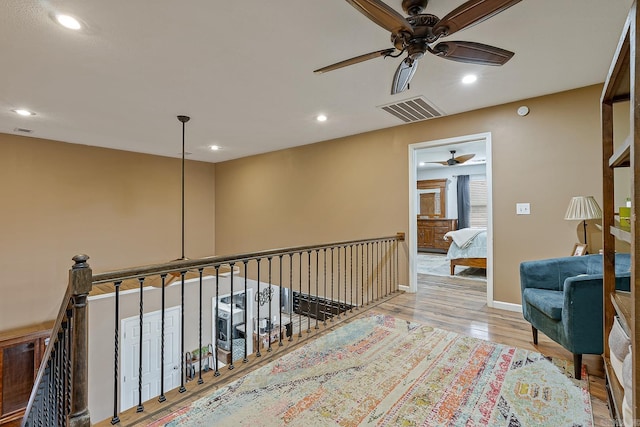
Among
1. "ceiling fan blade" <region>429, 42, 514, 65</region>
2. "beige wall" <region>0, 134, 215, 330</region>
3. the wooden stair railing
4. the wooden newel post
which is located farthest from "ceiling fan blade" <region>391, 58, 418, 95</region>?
"beige wall" <region>0, 134, 215, 330</region>

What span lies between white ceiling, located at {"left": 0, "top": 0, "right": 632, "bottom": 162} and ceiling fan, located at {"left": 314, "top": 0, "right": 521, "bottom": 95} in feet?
1.00

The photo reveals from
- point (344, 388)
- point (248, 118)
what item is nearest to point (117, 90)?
point (248, 118)

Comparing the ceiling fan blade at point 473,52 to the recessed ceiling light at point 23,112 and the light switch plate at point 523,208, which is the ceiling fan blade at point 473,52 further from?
the recessed ceiling light at point 23,112

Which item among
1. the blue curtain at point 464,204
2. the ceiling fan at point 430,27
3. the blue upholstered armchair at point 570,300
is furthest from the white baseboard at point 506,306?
the blue curtain at point 464,204

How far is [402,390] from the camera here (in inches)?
76.9

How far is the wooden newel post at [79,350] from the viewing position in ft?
4.45

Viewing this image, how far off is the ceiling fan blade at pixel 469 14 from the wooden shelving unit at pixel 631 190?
52 cm

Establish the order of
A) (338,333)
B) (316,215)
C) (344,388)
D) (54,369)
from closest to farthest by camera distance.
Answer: (54,369) < (344,388) < (338,333) < (316,215)

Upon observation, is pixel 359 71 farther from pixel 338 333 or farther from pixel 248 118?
pixel 338 333

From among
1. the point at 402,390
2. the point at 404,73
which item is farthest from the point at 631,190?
the point at 402,390

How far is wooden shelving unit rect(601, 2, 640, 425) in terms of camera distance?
88cm

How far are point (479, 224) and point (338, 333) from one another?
21.8 feet

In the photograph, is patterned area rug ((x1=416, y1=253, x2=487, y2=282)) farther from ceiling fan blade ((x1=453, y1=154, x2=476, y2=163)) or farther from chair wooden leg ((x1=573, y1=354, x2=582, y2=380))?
chair wooden leg ((x1=573, y1=354, x2=582, y2=380))

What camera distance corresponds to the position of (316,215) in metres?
5.26
